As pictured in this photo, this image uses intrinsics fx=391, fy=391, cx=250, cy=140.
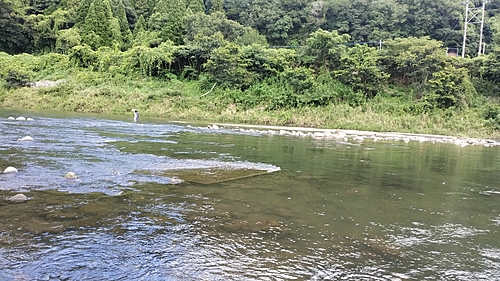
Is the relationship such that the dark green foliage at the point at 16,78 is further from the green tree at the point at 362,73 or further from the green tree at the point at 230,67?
the green tree at the point at 362,73

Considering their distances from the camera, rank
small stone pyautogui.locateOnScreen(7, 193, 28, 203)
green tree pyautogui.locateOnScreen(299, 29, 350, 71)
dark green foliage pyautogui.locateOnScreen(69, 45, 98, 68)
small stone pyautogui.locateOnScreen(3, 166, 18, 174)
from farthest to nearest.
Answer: dark green foliage pyautogui.locateOnScreen(69, 45, 98, 68)
green tree pyautogui.locateOnScreen(299, 29, 350, 71)
small stone pyautogui.locateOnScreen(3, 166, 18, 174)
small stone pyautogui.locateOnScreen(7, 193, 28, 203)

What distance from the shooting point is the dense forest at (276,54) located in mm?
30906

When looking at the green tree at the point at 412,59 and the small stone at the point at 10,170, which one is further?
the green tree at the point at 412,59

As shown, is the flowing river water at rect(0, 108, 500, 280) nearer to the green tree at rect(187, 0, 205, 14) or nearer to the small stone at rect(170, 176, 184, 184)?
the small stone at rect(170, 176, 184, 184)

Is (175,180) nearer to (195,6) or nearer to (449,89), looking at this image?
(449,89)

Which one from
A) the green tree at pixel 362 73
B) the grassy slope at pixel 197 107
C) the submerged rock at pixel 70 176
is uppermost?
the green tree at pixel 362 73

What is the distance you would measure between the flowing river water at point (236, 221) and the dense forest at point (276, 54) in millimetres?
20534

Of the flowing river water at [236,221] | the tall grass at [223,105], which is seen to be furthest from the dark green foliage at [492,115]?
the flowing river water at [236,221]

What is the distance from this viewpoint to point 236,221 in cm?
519

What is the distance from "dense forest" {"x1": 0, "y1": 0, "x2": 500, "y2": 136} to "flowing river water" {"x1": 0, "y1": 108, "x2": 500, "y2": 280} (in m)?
20.5

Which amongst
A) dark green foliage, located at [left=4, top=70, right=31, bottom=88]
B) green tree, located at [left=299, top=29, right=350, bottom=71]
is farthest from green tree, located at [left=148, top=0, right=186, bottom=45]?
green tree, located at [left=299, top=29, right=350, bottom=71]

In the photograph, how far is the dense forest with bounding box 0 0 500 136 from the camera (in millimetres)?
30906

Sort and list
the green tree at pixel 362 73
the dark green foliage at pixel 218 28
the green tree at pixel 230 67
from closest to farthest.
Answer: the green tree at pixel 362 73
the green tree at pixel 230 67
the dark green foliage at pixel 218 28

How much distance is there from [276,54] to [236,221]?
31.5 metres
